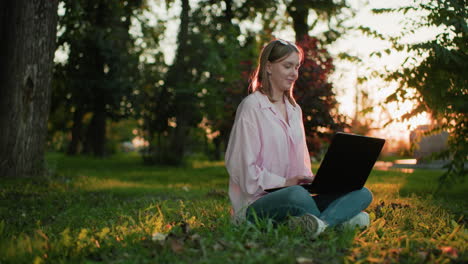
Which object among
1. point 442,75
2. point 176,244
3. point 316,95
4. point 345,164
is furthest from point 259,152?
point 316,95

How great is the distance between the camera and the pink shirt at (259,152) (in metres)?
3.50

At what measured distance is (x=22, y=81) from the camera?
28.0 ft

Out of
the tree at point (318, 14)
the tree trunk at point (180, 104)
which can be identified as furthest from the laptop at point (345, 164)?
the tree trunk at point (180, 104)

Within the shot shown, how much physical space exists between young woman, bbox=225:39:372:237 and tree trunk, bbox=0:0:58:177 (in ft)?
20.5

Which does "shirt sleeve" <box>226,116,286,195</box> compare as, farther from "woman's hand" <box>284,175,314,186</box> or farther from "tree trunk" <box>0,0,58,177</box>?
"tree trunk" <box>0,0,58,177</box>

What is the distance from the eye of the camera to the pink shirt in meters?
3.50

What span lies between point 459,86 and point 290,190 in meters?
3.64

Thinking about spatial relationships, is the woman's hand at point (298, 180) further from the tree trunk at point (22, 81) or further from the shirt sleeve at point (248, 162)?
the tree trunk at point (22, 81)

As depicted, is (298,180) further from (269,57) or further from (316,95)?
(316,95)

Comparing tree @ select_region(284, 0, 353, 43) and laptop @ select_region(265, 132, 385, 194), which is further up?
tree @ select_region(284, 0, 353, 43)

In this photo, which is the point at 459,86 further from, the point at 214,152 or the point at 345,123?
the point at 214,152

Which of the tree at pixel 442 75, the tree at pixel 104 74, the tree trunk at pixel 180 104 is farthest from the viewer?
the tree at pixel 104 74

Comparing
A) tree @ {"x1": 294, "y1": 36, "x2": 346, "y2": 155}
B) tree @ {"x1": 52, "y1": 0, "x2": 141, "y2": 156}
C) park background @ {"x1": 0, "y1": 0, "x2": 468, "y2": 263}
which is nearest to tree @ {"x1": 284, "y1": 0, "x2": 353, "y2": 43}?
park background @ {"x1": 0, "y1": 0, "x2": 468, "y2": 263}

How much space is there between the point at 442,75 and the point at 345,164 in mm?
3237
